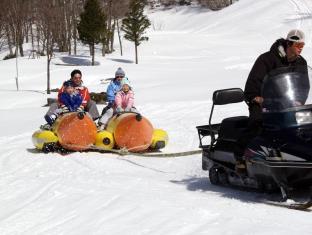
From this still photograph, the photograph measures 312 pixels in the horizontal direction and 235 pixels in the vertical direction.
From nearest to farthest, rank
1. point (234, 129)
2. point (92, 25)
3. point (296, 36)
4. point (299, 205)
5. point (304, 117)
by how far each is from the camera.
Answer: point (299, 205) < point (304, 117) < point (296, 36) < point (234, 129) < point (92, 25)

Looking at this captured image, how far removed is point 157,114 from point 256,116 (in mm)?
10429

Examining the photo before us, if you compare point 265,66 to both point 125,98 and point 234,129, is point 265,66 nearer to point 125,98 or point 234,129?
point 234,129

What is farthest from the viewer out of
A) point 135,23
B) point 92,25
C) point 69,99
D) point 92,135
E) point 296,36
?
point 135,23

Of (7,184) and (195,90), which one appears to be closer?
(7,184)

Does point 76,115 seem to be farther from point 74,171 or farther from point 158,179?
point 158,179

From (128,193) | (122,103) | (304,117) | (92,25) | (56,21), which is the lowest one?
(128,193)

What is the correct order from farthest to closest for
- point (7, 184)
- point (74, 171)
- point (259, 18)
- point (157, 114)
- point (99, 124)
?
point (259, 18) → point (157, 114) → point (99, 124) → point (74, 171) → point (7, 184)

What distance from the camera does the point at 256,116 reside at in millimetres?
6625

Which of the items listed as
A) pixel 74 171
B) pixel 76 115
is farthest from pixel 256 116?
pixel 76 115

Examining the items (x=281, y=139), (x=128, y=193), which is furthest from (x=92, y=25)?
(x=281, y=139)

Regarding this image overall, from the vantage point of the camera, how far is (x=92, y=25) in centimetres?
5278

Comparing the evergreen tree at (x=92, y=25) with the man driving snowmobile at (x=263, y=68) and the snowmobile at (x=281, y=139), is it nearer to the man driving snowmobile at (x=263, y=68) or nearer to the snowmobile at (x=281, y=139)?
the man driving snowmobile at (x=263, y=68)

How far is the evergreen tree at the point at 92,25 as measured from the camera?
52750 mm

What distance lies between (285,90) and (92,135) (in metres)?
5.72
